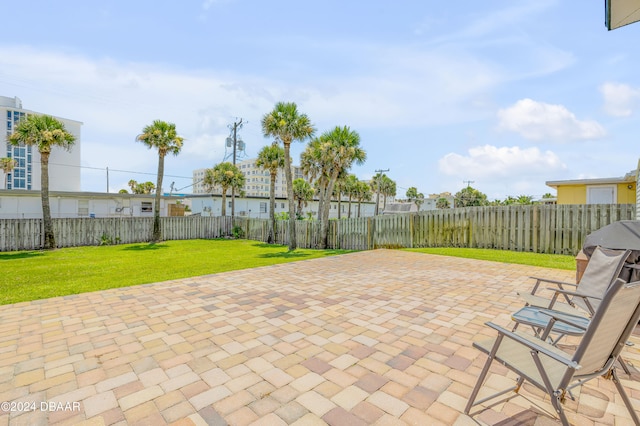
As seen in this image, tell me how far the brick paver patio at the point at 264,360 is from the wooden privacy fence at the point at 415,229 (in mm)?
6259

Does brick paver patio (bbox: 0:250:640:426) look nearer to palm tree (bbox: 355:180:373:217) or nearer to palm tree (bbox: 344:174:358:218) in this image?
palm tree (bbox: 344:174:358:218)

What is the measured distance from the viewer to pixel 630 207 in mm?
8906

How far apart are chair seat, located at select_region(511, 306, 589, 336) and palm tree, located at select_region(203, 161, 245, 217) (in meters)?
23.2

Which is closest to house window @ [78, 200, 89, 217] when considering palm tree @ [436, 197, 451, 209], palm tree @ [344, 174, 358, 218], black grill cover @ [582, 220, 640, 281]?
palm tree @ [344, 174, 358, 218]

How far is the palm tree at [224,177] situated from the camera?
80.1 ft

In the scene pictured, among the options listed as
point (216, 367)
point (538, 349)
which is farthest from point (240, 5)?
point (538, 349)

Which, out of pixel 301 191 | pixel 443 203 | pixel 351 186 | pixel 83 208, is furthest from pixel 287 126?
pixel 443 203

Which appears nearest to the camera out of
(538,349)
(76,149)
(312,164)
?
(538,349)

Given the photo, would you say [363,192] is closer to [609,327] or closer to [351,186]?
[351,186]

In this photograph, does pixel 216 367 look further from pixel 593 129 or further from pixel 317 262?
pixel 593 129

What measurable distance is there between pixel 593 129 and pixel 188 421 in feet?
55.8

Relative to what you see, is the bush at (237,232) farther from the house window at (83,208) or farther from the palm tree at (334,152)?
the house window at (83,208)

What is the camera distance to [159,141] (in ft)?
58.7

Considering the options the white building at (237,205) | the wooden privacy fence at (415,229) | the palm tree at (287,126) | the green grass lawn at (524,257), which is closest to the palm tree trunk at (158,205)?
the wooden privacy fence at (415,229)
